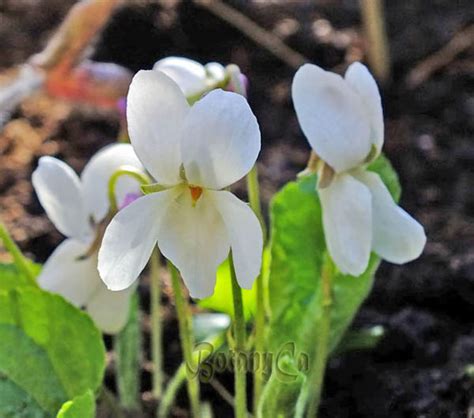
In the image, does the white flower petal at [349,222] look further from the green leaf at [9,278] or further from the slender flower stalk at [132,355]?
the green leaf at [9,278]

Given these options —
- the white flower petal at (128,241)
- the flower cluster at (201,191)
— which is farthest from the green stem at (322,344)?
the white flower petal at (128,241)

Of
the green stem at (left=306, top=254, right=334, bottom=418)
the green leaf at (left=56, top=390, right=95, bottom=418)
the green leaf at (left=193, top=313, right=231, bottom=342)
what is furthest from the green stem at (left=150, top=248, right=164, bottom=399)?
the green leaf at (left=56, top=390, right=95, bottom=418)

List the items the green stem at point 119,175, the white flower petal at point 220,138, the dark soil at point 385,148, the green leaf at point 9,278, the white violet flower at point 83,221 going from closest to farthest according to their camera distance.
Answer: the white flower petal at point 220,138 → the green stem at point 119,175 → the white violet flower at point 83,221 → the green leaf at point 9,278 → the dark soil at point 385,148

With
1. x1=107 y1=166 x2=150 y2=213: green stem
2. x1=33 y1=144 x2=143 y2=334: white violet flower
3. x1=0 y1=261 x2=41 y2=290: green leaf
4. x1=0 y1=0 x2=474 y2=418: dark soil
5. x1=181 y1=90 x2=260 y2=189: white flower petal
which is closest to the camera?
x1=181 y1=90 x2=260 y2=189: white flower petal

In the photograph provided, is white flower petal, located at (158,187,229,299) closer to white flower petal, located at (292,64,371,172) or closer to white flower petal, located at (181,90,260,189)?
white flower petal, located at (181,90,260,189)

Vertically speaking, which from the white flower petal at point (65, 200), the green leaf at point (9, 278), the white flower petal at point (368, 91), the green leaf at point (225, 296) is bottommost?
the green leaf at point (225, 296)

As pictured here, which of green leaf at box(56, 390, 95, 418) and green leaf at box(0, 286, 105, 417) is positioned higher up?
green leaf at box(56, 390, 95, 418)

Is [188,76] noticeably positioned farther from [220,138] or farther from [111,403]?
[111,403]
